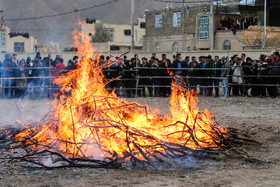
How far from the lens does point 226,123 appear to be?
484 inches

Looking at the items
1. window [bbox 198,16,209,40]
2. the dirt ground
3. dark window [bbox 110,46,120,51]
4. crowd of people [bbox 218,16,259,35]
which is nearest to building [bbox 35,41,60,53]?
dark window [bbox 110,46,120,51]

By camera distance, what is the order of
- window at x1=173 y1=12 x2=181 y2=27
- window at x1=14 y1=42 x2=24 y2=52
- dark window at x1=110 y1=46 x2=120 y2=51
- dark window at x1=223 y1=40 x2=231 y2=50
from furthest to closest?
dark window at x1=110 y1=46 x2=120 y2=51 → window at x1=173 y1=12 x2=181 y2=27 → window at x1=14 y1=42 x2=24 y2=52 → dark window at x1=223 y1=40 x2=231 y2=50

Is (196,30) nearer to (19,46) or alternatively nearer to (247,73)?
(19,46)

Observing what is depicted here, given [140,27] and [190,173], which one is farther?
[140,27]

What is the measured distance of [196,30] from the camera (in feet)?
158

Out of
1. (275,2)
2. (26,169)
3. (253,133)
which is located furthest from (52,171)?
(275,2)

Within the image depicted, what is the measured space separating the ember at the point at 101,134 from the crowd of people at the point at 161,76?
9618 mm

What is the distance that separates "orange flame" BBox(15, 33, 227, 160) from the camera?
8180 mm

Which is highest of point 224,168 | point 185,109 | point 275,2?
point 275,2

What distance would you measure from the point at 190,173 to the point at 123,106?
231 cm

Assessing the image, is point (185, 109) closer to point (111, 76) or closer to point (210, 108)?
point (210, 108)

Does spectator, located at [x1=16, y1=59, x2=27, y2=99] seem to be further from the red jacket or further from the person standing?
the person standing

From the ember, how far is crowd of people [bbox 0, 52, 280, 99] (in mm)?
9618

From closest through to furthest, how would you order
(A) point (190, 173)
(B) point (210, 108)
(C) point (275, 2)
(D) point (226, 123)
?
1. (A) point (190, 173)
2. (D) point (226, 123)
3. (B) point (210, 108)
4. (C) point (275, 2)
